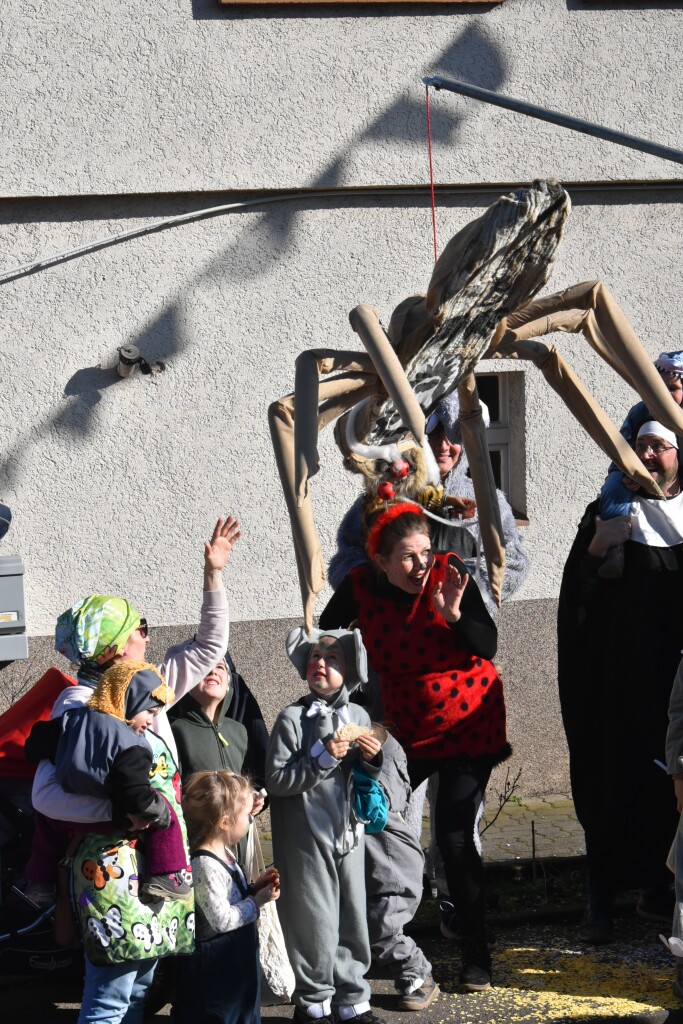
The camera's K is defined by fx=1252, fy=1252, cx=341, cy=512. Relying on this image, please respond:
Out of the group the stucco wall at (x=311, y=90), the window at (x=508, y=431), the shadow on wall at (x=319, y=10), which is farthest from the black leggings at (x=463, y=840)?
the shadow on wall at (x=319, y=10)

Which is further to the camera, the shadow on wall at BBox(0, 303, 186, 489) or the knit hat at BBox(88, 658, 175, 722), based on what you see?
the shadow on wall at BBox(0, 303, 186, 489)

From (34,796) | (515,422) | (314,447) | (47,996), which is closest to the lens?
(314,447)

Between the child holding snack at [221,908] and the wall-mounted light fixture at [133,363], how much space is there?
263 centimetres

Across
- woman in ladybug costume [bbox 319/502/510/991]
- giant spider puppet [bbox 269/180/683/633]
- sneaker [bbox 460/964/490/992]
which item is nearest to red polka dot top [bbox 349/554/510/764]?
woman in ladybug costume [bbox 319/502/510/991]

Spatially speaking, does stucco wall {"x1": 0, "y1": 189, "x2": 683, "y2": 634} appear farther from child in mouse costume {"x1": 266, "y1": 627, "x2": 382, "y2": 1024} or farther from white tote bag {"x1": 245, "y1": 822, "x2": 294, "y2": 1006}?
white tote bag {"x1": 245, "y1": 822, "x2": 294, "y2": 1006}

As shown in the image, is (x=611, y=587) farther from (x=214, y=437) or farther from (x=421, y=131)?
(x=421, y=131)

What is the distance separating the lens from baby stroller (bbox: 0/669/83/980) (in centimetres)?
396

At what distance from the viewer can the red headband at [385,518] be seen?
4.05m

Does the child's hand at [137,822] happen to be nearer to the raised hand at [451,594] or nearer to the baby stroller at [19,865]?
the baby stroller at [19,865]

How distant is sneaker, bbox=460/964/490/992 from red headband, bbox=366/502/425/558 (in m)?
1.39

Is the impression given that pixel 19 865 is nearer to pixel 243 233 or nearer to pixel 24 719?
pixel 24 719

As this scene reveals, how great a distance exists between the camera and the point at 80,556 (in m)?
5.79

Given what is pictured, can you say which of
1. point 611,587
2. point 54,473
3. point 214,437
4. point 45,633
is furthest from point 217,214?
point 611,587

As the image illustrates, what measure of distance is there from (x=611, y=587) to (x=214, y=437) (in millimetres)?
2174
